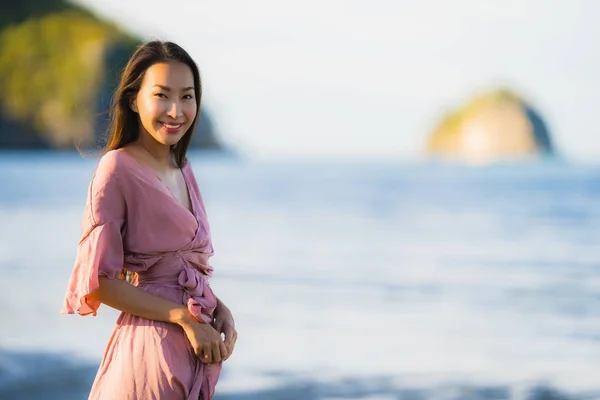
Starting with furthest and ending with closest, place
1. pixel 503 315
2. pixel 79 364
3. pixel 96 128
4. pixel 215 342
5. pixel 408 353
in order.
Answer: pixel 503 315
pixel 408 353
pixel 79 364
pixel 96 128
pixel 215 342

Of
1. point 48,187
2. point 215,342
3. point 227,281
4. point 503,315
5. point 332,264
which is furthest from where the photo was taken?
point 48,187

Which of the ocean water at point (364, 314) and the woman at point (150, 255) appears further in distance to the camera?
the ocean water at point (364, 314)

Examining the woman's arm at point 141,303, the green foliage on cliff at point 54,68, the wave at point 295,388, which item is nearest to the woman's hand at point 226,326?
the woman's arm at point 141,303

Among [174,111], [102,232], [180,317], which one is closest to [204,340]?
[180,317]

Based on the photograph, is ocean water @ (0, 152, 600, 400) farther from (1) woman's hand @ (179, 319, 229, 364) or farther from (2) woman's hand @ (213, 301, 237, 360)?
(1) woman's hand @ (179, 319, 229, 364)

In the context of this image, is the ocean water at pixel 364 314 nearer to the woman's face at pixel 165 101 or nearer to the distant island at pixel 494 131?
the woman's face at pixel 165 101

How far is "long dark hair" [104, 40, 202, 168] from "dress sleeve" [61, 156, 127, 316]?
0.16 metres

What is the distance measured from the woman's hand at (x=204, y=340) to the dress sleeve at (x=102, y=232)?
232 millimetres

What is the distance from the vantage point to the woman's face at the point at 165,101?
2.93m

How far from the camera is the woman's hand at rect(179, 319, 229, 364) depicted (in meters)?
2.83

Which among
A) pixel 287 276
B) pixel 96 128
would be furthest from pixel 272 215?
pixel 96 128

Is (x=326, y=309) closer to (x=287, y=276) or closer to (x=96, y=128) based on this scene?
(x=287, y=276)

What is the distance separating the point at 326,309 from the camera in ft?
38.9

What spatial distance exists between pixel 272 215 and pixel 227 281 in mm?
19274
